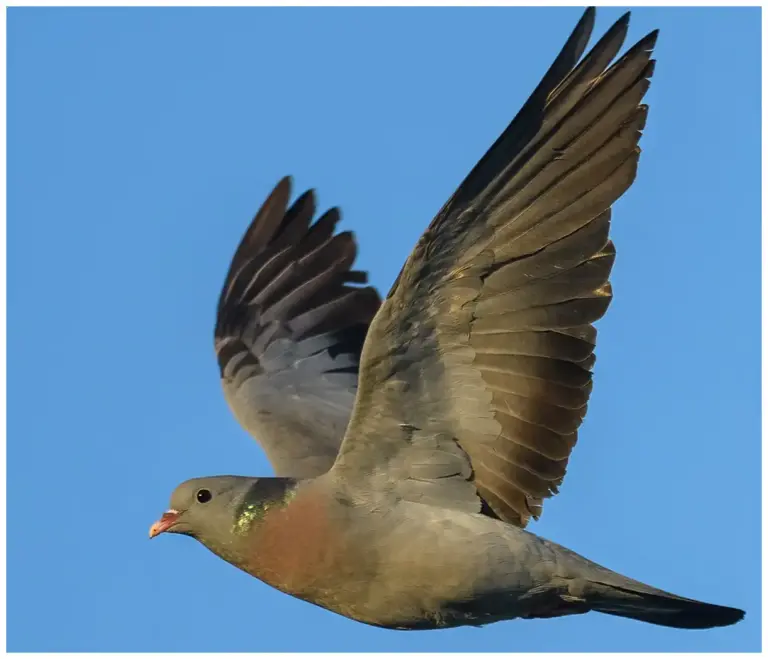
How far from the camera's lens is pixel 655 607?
7191 mm

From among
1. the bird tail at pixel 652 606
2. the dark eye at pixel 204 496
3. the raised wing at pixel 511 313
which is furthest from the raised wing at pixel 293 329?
the bird tail at pixel 652 606

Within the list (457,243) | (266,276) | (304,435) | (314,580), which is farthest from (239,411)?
(457,243)

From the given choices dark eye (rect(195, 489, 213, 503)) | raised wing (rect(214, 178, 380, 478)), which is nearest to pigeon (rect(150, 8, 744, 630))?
dark eye (rect(195, 489, 213, 503))

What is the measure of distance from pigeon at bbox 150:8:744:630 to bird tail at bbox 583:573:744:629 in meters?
0.01

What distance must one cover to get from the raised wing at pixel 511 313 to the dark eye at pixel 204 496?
72cm

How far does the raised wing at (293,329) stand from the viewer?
8.78 meters

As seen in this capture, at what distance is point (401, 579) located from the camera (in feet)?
23.0

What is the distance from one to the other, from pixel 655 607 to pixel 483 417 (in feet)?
4.22

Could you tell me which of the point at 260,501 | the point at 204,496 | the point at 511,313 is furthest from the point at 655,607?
the point at 204,496

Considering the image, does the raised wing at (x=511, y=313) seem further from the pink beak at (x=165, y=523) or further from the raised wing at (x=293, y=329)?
the raised wing at (x=293, y=329)

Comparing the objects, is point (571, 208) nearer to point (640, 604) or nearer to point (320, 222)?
point (640, 604)

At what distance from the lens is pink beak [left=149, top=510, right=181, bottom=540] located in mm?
7324

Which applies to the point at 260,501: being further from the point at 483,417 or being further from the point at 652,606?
the point at 652,606

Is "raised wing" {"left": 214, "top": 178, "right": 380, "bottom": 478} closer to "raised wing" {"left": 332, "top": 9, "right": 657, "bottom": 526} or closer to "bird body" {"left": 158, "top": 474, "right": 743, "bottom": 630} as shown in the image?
"bird body" {"left": 158, "top": 474, "right": 743, "bottom": 630}
